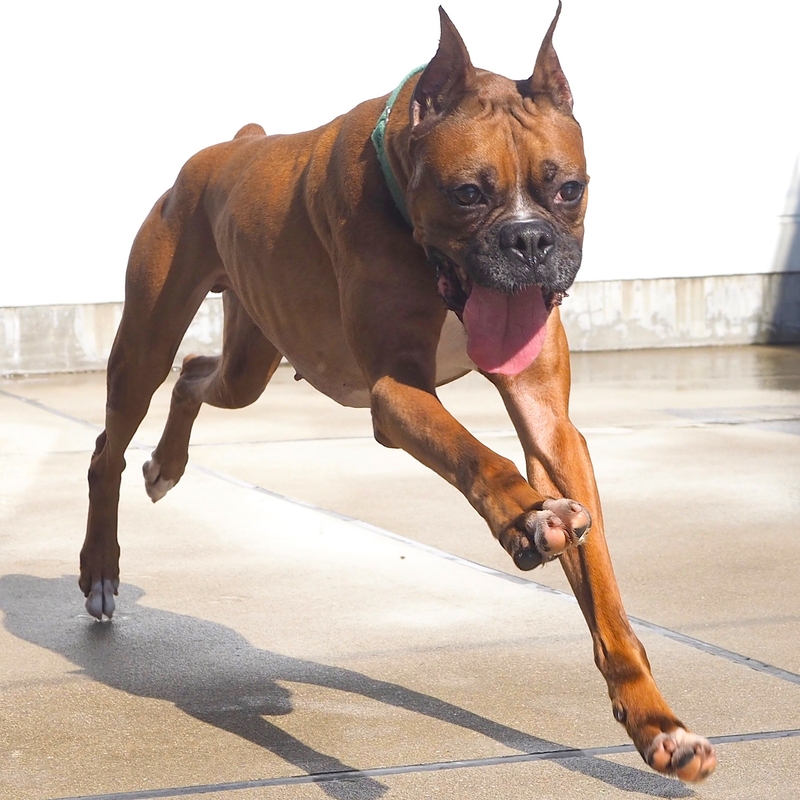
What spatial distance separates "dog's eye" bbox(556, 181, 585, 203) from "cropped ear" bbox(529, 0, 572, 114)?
Result: 0.24 metres

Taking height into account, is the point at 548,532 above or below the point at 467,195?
below

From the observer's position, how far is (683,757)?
8.68 ft

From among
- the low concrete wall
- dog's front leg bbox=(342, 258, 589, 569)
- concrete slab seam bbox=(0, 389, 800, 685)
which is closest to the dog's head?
dog's front leg bbox=(342, 258, 589, 569)

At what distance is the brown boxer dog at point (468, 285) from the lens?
287cm

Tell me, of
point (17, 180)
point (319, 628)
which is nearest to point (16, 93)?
point (17, 180)

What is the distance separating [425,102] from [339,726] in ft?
5.08

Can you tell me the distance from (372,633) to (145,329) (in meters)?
1.27

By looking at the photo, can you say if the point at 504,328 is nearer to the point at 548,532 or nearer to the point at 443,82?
the point at 443,82

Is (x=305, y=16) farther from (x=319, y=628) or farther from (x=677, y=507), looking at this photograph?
(x=319, y=628)

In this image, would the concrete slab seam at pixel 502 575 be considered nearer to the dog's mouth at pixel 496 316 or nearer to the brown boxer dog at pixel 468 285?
the brown boxer dog at pixel 468 285

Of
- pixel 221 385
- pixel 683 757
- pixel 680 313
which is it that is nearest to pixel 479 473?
pixel 683 757

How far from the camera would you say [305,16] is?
11.9 meters

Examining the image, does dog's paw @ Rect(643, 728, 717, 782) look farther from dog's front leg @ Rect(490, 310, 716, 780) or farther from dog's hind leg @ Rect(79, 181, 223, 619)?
dog's hind leg @ Rect(79, 181, 223, 619)

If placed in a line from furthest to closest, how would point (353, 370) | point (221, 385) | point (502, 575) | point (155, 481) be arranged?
point (155, 481), point (221, 385), point (502, 575), point (353, 370)
